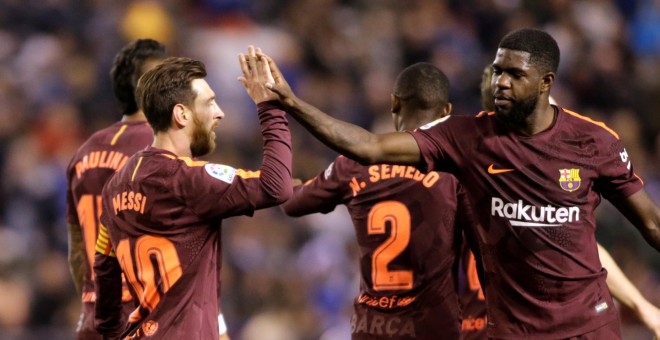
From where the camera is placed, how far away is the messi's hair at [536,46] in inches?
219

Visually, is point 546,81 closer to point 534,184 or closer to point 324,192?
point 534,184

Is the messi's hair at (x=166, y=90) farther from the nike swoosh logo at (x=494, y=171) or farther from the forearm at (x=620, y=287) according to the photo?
the forearm at (x=620, y=287)

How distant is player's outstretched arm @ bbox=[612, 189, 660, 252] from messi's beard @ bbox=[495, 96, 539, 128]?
655 mm

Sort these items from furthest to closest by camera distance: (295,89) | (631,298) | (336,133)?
(295,89) < (631,298) < (336,133)

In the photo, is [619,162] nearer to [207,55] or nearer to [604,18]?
[207,55]

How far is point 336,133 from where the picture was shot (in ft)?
17.5

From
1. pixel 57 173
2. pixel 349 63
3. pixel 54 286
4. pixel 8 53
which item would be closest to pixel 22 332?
pixel 54 286

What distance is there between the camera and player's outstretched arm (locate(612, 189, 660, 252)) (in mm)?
5668

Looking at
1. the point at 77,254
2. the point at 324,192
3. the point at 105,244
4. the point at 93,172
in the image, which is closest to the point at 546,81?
the point at 324,192

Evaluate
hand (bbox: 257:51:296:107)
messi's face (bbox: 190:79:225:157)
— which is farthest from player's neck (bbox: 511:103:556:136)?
messi's face (bbox: 190:79:225:157)

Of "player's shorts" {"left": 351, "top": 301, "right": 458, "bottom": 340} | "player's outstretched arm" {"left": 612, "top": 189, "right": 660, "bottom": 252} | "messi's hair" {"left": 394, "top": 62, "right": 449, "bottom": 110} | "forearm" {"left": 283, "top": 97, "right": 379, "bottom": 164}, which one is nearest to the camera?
"forearm" {"left": 283, "top": 97, "right": 379, "bottom": 164}

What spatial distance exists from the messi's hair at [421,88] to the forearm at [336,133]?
4.26ft

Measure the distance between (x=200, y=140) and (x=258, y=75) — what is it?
18.1 inches

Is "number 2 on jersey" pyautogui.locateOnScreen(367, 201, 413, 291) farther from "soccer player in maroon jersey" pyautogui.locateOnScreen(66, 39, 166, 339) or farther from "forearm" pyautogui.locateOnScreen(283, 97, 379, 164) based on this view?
"soccer player in maroon jersey" pyautogui.locateOnScreen(66, 39, 166, 339)
